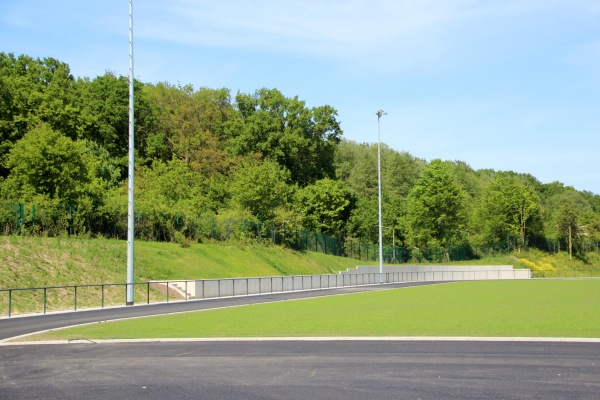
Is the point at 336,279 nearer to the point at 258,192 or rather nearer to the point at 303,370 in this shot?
the point at 258,192

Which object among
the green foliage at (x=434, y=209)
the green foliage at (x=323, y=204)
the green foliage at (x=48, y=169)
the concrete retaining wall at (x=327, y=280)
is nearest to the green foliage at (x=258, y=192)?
the concrete retaining wall at (x=327, y=280)

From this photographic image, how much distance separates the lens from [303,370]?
43.3 ft

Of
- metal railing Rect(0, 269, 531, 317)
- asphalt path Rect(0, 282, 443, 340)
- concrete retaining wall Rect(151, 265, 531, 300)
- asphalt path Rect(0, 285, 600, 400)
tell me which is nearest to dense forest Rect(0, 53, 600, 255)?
metal railing Rect(0, 269, 531, 317)

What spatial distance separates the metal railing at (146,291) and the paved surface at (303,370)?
14845 millimetres

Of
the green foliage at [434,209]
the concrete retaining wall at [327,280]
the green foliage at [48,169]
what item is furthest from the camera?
the green foliage at [434,209]

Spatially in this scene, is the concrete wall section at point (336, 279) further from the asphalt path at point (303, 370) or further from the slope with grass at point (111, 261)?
the asphalt path at point (303, 370)

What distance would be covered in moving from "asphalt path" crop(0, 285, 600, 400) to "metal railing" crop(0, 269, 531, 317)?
1440 centimetres

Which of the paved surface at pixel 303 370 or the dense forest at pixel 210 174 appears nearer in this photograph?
the paved surface at pixel 303 370

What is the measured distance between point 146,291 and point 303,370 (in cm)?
2841

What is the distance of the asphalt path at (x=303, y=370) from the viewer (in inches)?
435

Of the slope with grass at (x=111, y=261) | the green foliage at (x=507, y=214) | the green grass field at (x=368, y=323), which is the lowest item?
the green grass field at (x=368, y=323)

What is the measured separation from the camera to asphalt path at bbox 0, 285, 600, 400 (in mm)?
11054

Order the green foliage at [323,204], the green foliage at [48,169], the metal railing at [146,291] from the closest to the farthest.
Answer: the metal railing at [146,291] < the green foliage at [48,169] < the green foliage at [323,204]

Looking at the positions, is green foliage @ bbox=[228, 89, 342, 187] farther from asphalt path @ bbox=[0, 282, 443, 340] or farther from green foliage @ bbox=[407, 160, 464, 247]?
asphalt path @ bbox=[0, 282, 443, 340]
